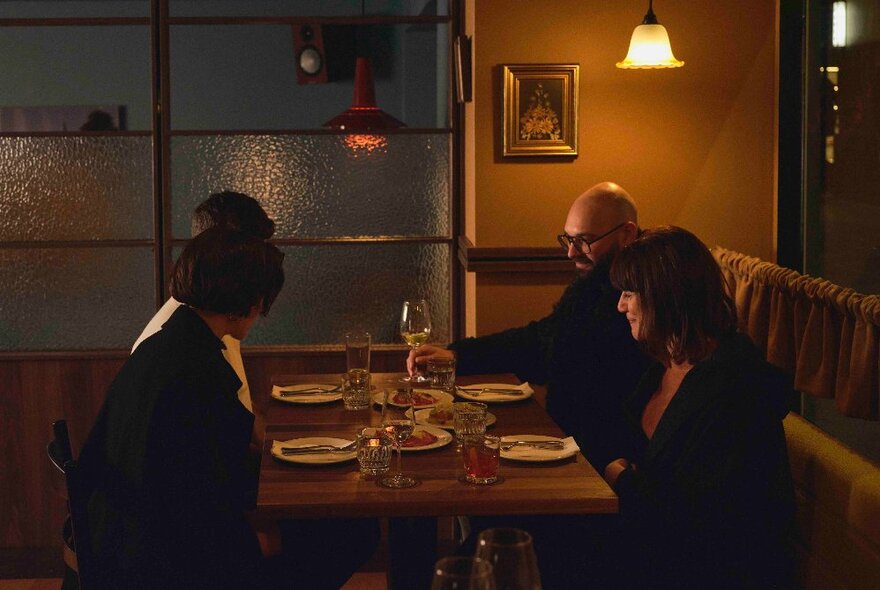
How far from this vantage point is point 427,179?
15.0 feet

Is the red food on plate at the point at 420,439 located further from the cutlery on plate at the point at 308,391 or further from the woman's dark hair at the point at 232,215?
the woman's dark hair at the point at 232,215

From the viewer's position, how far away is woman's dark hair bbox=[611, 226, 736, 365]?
2.42 metres

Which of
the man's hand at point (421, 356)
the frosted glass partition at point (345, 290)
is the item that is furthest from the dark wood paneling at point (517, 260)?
the man's hand at point (421, 356)

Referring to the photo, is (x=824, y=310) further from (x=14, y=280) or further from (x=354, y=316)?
(x=14, y=280)

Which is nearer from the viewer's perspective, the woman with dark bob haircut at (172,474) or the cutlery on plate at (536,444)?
the woman with dark bob haircut at (172,474)

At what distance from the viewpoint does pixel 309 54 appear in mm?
4492

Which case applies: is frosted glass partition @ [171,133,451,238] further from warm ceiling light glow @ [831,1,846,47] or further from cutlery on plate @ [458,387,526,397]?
warm ceiling light glow @ [831,1,846,47]

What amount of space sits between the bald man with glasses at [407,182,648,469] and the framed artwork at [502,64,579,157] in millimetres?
708

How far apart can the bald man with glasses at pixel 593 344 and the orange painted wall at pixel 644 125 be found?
0.71 m

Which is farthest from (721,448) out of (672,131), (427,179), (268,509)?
(427,179)

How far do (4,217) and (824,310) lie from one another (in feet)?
10.1

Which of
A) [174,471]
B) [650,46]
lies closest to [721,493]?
[174,471]

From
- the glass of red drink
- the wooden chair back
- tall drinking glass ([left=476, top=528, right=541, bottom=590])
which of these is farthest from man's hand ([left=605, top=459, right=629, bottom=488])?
tall drinking glass ([left=476, top=528, right=541, bottom=590])

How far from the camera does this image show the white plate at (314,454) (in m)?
2.47
